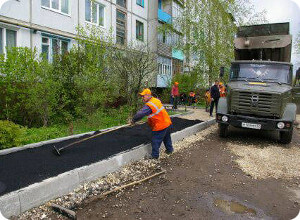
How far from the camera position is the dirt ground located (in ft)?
11.7

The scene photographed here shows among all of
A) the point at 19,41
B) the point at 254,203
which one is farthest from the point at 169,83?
the point at 254,203

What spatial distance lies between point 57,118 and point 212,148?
554 centimetres

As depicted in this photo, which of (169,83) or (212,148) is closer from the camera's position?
(212,148)

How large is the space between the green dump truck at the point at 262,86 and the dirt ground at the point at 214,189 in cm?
82

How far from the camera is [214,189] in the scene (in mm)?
4398

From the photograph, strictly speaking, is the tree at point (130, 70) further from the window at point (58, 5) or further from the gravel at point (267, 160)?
the window at point (58, 5)

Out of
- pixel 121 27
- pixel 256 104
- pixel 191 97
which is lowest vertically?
pixel 191 97

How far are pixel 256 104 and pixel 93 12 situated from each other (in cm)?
1259

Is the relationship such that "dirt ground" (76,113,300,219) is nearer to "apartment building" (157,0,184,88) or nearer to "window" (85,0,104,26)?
"window" (85,0,104,26)

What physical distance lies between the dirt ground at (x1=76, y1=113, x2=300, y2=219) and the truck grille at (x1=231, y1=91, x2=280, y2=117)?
107 cm

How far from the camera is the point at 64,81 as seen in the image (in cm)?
926

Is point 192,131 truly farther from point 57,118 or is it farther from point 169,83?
point 169,83

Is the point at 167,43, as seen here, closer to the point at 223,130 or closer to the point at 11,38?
the point at 11,38

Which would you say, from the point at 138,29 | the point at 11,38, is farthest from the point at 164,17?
the point at 11,38
